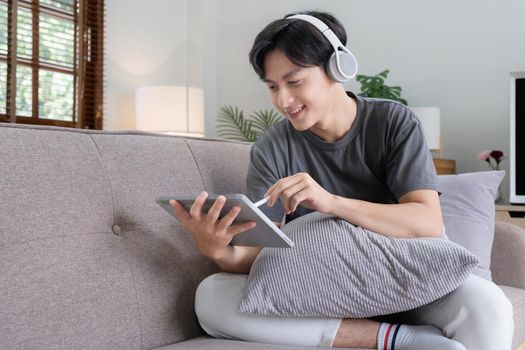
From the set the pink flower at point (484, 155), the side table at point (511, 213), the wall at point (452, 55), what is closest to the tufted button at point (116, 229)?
the side table at point (511, 213)

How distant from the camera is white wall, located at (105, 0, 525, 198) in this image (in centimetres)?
379

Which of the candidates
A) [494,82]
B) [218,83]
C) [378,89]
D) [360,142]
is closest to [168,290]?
[360,142]

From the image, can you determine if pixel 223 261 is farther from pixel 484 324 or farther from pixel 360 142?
pixel 484 324

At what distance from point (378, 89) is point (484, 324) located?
275 cm

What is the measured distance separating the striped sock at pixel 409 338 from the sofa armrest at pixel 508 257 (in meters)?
0.70

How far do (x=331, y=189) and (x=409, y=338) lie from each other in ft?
1.32

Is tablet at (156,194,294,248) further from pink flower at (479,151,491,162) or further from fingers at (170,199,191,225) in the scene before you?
pink flower at (479,151,491,162)

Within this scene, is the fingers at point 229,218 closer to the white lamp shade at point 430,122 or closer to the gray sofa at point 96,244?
the gray sofa at point 96,244

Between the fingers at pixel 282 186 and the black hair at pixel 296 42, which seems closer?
the fingers at pixel 282 186

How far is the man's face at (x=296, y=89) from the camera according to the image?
4.75 ft

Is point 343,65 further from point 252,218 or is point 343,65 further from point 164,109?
point 164,109

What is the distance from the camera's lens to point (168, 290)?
1.35 m

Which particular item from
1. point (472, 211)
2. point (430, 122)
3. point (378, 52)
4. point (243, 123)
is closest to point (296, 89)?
point (472, 211)

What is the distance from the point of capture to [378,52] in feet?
13.7
